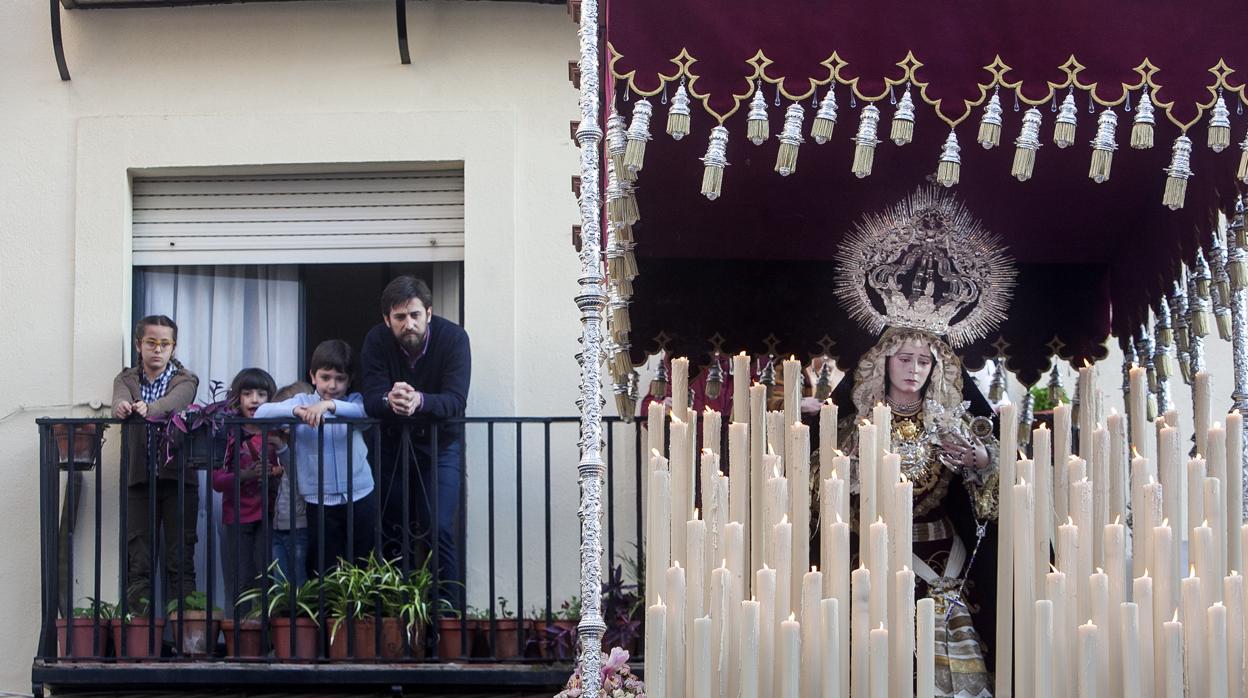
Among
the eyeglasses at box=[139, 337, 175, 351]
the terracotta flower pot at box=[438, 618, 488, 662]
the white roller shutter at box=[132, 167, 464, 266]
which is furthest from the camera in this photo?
the white roller shutter at box=[132, 167, 464, 266]

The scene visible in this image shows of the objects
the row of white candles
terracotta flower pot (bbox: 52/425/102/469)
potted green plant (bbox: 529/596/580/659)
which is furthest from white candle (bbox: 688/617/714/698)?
terracotta flower pot (bbox: 52/425/102/469)

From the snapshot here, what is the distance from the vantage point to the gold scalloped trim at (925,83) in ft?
21.9

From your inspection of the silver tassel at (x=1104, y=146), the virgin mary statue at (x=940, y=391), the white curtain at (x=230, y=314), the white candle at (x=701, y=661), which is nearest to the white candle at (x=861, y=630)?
the white candle at (x=701, y=661)

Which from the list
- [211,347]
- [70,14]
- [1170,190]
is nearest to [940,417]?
[1170,190]

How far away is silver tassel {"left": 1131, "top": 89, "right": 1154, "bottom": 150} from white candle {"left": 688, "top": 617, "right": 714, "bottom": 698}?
6.70ft

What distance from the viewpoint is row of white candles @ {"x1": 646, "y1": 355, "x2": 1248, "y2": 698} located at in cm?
606

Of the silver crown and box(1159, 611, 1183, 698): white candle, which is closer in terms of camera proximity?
box(1159, 611, 1183, 698): white candle

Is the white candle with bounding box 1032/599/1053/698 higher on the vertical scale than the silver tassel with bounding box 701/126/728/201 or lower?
lower

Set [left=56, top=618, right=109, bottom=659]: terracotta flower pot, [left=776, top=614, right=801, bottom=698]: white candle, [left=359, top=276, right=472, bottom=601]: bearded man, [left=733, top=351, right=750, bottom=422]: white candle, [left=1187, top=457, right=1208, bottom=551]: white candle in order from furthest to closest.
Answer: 1. [left=359, top=276, right=472, bottom=601]: bearded man
2. [left=56, top=618, right=109, bottom=659]: terracotta flower pot
3. [left=733, top=351, right=750, bottom=422]: white candle
4. [left=1187, top=457, right=1208, bottom=551]: white candle
5. [left=776, top=614, right=801, bottom=698]: white candle

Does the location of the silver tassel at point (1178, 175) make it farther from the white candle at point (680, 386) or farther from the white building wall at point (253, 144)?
the white building wall at point (253, 144)

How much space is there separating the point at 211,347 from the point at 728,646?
5.32m

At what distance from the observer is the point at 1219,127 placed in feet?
21.9

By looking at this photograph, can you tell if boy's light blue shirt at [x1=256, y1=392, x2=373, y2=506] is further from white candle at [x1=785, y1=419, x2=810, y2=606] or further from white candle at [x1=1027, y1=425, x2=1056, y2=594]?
white candle at [x1=1027, y1=425, x2=1056, y2=594]

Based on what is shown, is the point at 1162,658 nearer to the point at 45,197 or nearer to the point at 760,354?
the point at 760,354
